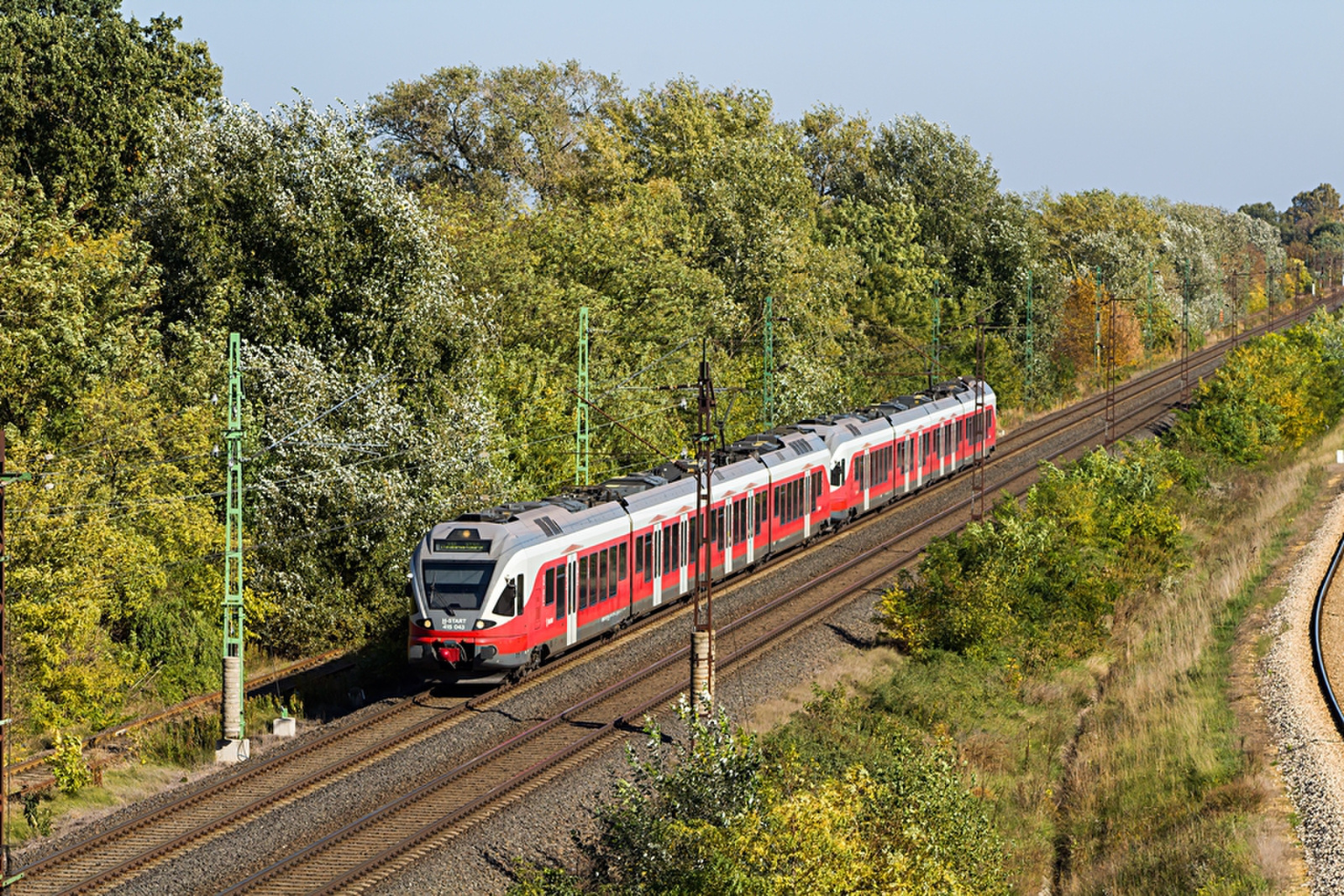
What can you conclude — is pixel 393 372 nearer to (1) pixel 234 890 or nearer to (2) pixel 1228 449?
(1) pixel 234 890

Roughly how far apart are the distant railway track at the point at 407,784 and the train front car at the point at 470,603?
110 centimetres

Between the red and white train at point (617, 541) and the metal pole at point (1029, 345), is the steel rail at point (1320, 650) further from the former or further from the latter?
the metal pole at point (1029, 345)

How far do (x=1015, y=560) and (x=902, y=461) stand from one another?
1535 centimetres

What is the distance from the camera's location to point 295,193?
36.9m

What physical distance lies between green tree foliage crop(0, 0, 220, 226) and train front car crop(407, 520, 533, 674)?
72.9 ft

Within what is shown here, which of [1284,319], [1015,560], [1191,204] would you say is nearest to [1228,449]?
[1015,560]

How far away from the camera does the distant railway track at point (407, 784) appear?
1955 cm

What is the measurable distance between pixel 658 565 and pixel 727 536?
13.1ft

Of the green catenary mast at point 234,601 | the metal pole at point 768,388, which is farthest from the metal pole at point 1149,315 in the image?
the green catenary mast at point 234,601

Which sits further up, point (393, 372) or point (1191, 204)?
point (1191, 204)

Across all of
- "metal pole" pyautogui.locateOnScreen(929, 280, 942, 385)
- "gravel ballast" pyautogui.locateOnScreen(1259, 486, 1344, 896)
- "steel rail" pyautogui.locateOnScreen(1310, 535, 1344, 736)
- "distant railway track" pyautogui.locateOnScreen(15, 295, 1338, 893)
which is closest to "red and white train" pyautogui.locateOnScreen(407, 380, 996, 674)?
"distant railway track" pyautogui.locateOnScreen(15, 295, 1338, 893)

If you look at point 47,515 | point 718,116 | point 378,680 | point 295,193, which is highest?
point 718,116

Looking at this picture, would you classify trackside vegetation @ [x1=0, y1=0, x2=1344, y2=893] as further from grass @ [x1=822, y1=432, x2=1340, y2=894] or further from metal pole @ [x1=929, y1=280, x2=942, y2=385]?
metal pole @ [x1=929, y1=280, x2=942, y2=385]

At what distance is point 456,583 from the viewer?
2697 cm
